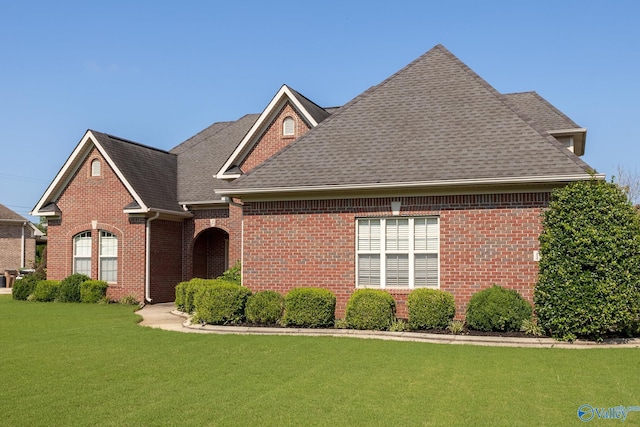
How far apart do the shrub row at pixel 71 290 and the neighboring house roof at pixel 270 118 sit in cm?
619

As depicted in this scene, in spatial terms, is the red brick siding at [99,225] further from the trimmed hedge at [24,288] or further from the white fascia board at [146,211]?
the trimmed hedge at [24,288]

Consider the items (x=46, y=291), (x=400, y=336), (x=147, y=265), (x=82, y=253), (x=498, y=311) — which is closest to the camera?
(x=498, y=311)

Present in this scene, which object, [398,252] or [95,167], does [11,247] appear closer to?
[95,167]

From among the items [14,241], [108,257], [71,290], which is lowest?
[71,290]

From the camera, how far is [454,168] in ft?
48.0

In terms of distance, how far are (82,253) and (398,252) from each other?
1422 cm

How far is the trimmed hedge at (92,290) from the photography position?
22.7m

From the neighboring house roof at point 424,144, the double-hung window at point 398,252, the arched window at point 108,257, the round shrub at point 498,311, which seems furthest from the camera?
the arched window at point 108,257

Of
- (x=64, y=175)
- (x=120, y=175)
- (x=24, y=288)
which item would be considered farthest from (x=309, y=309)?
(x=24, y=288)

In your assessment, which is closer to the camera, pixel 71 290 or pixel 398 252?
pixel 398 252

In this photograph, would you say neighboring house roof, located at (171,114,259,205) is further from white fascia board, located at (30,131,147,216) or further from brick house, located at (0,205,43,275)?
brick house, located at (0,205,43,275)

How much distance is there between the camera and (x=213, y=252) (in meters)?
26.3

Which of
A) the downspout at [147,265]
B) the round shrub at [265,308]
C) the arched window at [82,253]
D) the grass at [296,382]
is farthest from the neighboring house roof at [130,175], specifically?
the grass at [296,382]

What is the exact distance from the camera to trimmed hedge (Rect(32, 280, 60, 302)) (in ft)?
77.7
